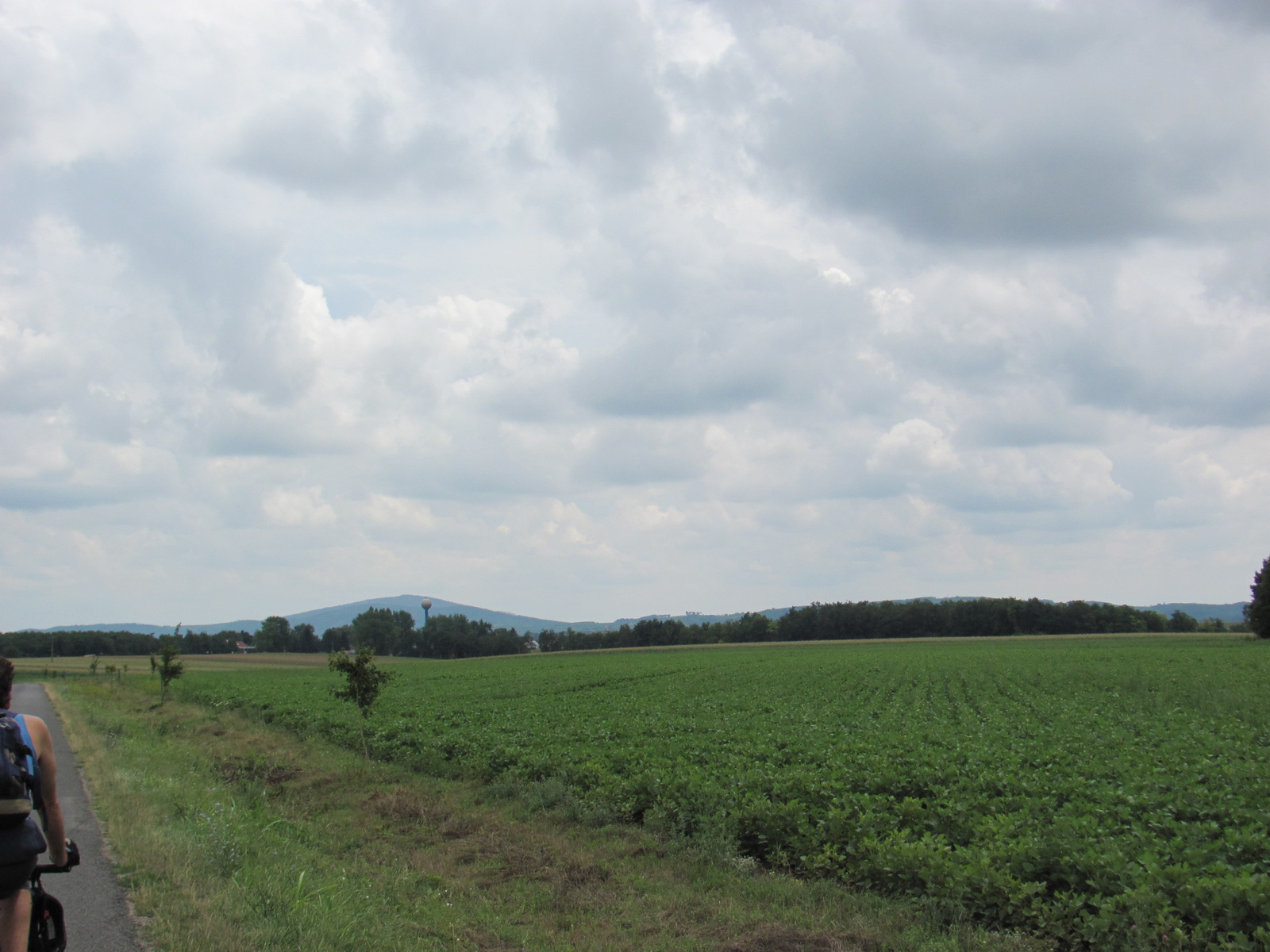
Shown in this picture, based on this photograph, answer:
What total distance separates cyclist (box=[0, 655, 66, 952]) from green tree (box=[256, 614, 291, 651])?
6438 inches

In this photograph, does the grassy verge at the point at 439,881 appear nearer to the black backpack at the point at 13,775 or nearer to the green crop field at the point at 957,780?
the green crop field at the point at 957,780

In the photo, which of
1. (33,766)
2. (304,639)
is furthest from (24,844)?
(304,639)

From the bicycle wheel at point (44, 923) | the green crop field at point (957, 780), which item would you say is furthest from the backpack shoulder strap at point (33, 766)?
the green crop field at point (957, 780)

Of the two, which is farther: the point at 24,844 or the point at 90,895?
the point at 90,895

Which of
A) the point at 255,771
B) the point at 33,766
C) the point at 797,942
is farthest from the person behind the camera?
the point at 255,771

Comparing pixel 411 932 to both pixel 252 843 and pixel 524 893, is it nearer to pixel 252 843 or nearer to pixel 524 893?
pixel 524 893

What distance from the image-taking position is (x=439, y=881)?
33.4ft

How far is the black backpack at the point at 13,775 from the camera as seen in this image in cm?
448

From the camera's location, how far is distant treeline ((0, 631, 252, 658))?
138000 millimetres

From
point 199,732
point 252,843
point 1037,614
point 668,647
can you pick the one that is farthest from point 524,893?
point 1037,614

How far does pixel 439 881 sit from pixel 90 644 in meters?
162

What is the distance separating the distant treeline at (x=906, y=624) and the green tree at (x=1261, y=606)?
28.5 m

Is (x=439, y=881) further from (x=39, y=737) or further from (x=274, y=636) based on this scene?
(x=274, y=636)

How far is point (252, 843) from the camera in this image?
398 inches
